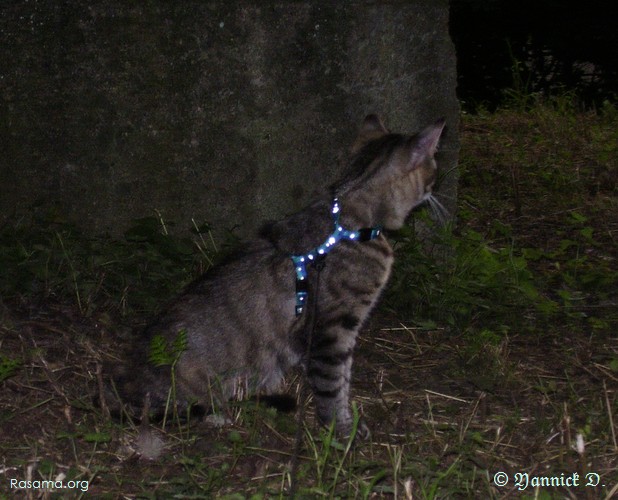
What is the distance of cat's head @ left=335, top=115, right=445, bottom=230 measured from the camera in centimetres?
396

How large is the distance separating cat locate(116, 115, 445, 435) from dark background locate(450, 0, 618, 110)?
5545 mm

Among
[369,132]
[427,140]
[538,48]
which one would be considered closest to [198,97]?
[369,132]

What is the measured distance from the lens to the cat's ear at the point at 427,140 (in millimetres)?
3895

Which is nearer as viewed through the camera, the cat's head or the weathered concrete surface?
the cat's head

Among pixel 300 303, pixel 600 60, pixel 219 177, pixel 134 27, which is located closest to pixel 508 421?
pixel 300 303

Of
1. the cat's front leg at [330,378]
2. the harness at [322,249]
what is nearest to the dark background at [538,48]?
the harness at [322,249]

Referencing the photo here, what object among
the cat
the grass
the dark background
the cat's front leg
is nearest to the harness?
the cat

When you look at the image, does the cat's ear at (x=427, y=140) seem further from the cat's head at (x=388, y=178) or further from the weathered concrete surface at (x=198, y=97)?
the weathered concrete surface at (x=198, y=97)

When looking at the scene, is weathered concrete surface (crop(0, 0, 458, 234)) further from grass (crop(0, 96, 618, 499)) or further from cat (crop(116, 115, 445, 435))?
cat (crop(116, 115, 445, 435))

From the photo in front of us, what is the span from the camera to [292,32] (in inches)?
193

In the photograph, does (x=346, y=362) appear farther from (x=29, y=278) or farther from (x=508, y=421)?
(x=29, y=278)

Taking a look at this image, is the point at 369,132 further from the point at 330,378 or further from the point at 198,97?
the point at 330,378

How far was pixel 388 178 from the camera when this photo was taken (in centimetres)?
400

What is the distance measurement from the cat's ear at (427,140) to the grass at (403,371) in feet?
3.35
